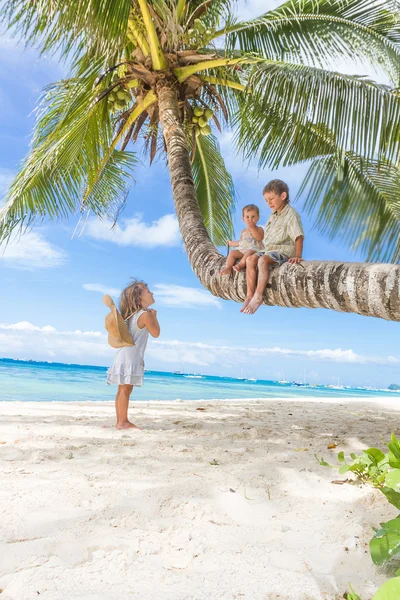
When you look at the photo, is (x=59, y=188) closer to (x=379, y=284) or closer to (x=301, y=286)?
(x=301, y=286)

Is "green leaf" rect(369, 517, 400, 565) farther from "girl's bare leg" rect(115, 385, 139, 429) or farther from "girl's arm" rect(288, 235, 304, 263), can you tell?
"girl's bare leg" rect(115, 385, 139, 429)

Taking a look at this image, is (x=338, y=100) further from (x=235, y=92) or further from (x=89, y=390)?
(x=89, y=390)

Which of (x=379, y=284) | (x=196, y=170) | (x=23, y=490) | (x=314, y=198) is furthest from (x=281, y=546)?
(x=196, y=170)

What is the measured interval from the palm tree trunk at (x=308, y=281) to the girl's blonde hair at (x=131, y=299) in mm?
A: 553

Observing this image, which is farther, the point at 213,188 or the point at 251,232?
the point at 213,188

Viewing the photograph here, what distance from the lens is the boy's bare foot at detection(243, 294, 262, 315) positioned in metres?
3.50

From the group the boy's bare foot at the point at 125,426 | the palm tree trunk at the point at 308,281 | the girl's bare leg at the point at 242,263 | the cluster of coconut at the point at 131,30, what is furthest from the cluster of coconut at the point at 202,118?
the boy's bare foot at the point at 125,426

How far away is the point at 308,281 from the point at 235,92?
431cm

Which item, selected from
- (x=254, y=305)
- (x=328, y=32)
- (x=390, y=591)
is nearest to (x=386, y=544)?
(x=390, y=591)

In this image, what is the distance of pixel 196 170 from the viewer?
8.45m

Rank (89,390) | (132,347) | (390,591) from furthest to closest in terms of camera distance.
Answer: (89,390) < (132,347) < (390,591)

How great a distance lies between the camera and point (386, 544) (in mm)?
1783

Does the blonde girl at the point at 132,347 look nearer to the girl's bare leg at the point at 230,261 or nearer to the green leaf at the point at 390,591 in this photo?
the girl's bare leg at the point at 230,261

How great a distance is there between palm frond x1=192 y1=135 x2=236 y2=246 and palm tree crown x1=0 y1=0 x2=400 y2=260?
1.17 meters
